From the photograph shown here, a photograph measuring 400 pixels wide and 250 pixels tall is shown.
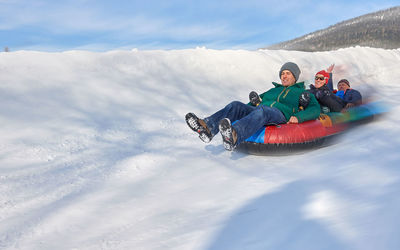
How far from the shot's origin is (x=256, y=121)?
316 cm

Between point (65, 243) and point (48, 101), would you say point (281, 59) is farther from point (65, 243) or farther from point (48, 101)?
point (65, 243)

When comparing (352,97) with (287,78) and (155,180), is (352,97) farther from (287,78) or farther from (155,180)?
(155,180)

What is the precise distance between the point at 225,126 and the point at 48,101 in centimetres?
386

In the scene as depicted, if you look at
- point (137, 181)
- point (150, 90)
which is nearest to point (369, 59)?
point (150, 90)

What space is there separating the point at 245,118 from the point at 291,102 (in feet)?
3.09

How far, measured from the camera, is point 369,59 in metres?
14.2

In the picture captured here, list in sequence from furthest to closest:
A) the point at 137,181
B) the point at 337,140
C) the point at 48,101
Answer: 1. the point at 48,101
2. the point at 337,140
3. the point at 137,181

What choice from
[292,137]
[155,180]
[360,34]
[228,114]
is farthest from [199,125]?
[360,34]

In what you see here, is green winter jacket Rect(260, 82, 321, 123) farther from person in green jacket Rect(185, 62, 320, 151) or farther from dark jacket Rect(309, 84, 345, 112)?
dark jacket Rect(309, 84, 345, 112)

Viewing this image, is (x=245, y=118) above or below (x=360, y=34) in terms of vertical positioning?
below

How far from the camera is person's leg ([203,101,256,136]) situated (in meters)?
Answer: 3.23

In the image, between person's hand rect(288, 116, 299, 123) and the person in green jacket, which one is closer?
the person in green jacket

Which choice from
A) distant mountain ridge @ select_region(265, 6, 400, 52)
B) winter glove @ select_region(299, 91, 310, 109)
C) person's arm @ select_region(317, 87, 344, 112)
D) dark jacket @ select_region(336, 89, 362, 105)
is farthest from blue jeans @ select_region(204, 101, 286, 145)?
distant mountain ridge @ select_region(265, 6, 400, 52)

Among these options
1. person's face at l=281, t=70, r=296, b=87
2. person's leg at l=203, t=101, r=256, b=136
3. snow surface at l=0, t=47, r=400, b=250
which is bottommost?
snow surface at l=0, t=47, r=400, b=250
